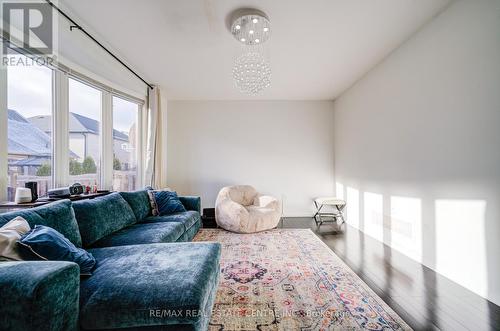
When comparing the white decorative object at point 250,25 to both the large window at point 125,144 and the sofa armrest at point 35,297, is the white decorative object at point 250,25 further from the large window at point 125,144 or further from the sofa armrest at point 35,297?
the large window at point 125,144

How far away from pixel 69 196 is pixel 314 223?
3.84m

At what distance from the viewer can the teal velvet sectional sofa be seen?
910 millimetres

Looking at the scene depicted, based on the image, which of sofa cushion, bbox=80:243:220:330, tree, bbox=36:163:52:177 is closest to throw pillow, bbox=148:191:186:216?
tree, bbox=36:163:52:177

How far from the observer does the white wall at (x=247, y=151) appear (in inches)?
186

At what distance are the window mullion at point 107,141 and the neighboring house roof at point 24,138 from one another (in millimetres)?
810

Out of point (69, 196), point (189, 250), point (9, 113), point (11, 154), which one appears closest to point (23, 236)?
point (189, 250)

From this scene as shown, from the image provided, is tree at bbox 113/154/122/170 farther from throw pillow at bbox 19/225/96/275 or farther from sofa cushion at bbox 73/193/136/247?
throw pillow at bbox 19/225/96/275

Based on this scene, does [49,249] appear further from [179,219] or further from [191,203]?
[191,203]

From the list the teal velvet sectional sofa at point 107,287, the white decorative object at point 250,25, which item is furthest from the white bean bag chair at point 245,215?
the white decorative object at point 250,25

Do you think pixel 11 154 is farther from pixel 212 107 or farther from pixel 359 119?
pixel 359 119

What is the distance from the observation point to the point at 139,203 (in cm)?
280

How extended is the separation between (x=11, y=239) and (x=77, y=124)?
2.29 metres

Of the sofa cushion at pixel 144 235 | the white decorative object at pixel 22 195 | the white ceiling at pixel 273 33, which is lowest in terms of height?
the sofa cushion at pixel 144 235

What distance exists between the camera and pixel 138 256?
5.05 feet
